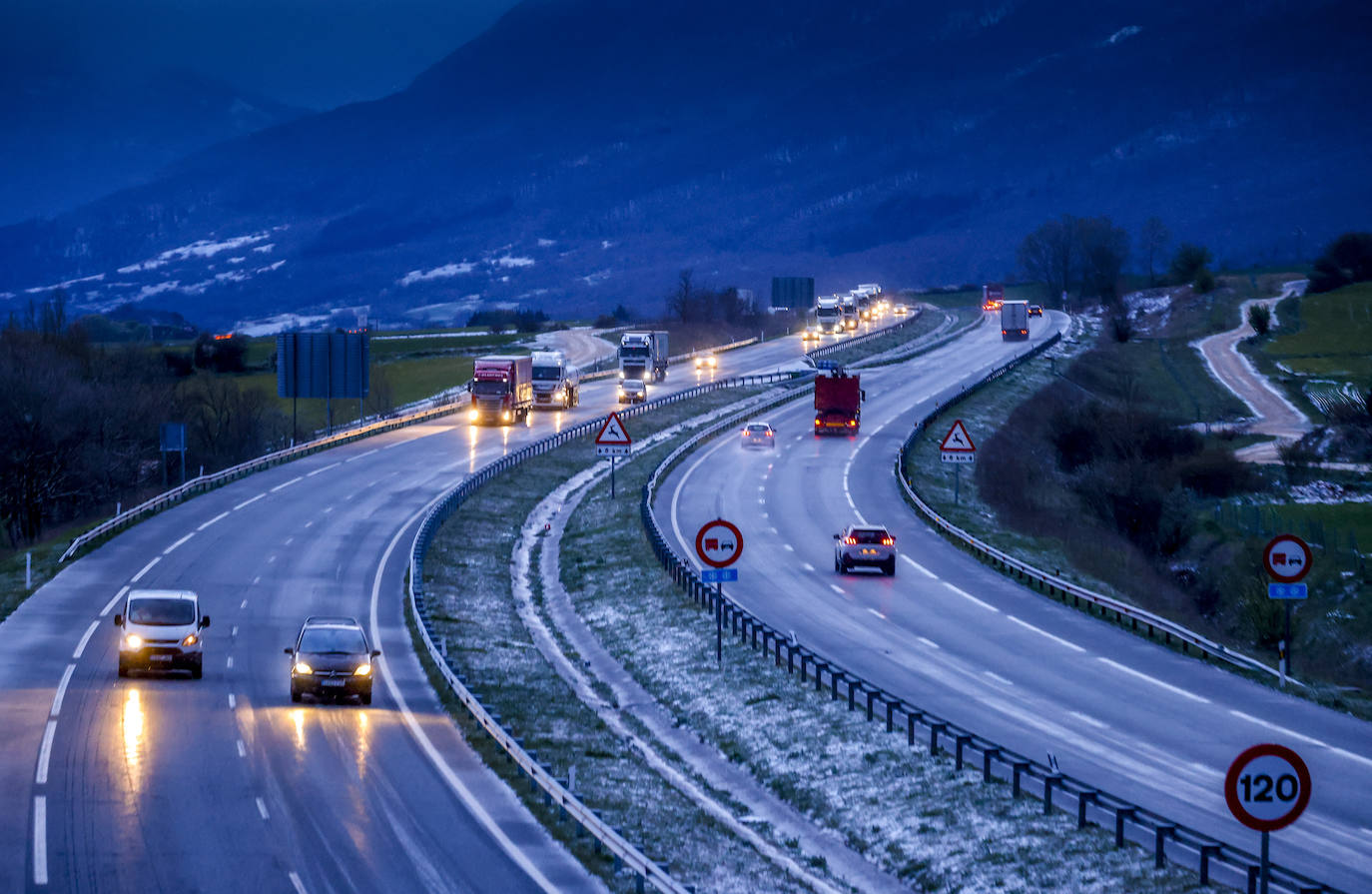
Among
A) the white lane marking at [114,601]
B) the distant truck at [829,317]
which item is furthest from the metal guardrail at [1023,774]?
the distant truck at [829,317]

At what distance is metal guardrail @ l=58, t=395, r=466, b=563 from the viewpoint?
49844 mm

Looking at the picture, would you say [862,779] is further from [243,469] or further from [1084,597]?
[243,469]

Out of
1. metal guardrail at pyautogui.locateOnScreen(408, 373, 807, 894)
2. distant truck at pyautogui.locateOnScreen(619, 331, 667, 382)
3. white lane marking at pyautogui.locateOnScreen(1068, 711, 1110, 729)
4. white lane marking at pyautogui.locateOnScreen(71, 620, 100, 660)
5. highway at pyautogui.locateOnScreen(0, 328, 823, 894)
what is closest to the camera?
metal guardrail at pyautogui.locateOnScreen(408, 373, 807, 894)

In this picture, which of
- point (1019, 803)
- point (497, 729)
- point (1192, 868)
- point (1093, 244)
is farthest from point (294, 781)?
point (1093, 244)

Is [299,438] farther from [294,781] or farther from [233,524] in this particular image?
[294,781]

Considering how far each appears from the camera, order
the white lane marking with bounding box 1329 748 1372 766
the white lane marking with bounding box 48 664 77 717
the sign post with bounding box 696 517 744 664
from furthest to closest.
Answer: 1. the sign post with bounding box 696 517 744 664
2. the white lane marking with bounding box 48 664 77 717
3. the white lane marking with bounding box 1329 748 1372 766

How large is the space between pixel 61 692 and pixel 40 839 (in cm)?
1042

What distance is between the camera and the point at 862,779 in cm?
2503

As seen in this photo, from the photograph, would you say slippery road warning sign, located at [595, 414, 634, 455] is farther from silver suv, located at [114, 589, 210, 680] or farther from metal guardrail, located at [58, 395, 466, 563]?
silver suv, located at [114, 589, 210, 680]

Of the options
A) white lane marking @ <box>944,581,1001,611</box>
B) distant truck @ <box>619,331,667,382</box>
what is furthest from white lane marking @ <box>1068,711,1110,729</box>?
distant truck @ <box>619,331,667,382</box>

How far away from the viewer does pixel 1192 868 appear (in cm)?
1878

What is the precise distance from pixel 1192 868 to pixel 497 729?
35.6 feet

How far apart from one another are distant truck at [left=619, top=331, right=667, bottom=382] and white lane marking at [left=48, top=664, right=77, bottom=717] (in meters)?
72.6

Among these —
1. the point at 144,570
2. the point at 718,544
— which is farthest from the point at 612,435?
the point at 718,544
